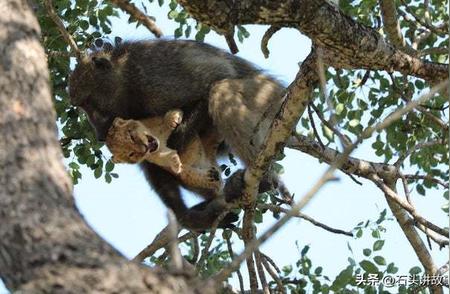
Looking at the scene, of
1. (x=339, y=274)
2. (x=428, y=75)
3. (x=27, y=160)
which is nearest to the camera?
(x=27, y=160)

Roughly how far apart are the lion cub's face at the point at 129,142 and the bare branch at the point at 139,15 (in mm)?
643

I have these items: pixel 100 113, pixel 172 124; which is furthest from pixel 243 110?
Result: pixel 100 113

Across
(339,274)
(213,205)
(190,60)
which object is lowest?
(339,274)

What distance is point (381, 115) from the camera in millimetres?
5879

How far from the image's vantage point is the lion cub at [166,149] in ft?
17.0

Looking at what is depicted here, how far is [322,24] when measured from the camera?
3559mm

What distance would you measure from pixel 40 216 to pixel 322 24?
190cm

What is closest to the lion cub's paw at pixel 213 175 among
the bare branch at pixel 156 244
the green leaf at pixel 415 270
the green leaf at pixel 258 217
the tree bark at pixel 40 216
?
the green leaf at pixel 258 217

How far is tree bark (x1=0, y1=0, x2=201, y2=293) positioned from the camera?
1.89 m

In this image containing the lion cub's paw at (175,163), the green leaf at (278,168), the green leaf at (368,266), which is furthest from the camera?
the green leaf at (278,168)

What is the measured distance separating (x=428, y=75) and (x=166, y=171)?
205 cm

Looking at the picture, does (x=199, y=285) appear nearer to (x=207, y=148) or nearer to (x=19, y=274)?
(x=19, y=274)

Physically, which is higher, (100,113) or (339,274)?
(100,113)

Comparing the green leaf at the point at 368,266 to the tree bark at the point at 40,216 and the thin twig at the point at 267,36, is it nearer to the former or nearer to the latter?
the thin twig at the point at 267,36
